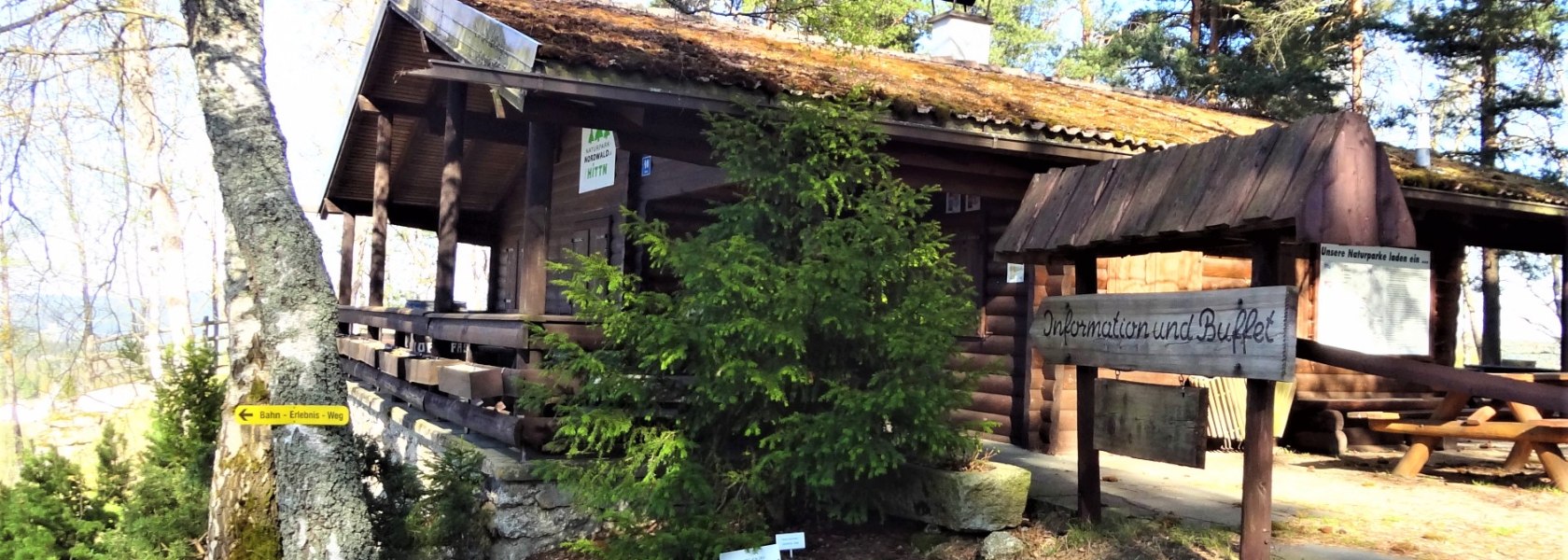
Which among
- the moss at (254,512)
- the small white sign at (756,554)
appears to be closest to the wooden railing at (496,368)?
the moss at (254,512)

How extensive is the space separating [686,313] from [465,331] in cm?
242

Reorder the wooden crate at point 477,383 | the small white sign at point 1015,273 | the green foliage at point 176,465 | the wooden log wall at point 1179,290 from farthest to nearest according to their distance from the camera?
the small white sign at point 1015,273 < the wooden log wall at point 1179,290 < the wooden crate at point 477,383 < the green foliage at point 176,465

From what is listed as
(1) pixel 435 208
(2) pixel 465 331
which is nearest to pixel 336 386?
(2) pixel 465 331

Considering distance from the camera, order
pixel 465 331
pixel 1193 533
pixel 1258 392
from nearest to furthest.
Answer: pixel 1258 392 < pixel 1193 533 < pixel 465 331

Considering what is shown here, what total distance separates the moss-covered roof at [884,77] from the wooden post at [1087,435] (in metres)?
2.05

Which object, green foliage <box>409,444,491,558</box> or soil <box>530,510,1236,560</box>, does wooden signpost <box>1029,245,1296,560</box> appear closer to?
soil <box>530,510,1236,560</box>

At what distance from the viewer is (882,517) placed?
17.8 feet

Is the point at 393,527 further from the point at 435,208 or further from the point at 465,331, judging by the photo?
the point at 435,208

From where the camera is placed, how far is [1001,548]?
17.2 ft

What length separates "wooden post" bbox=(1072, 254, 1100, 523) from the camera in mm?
Answer: 5387

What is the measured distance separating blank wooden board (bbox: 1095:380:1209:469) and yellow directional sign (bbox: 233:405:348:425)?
376 cm

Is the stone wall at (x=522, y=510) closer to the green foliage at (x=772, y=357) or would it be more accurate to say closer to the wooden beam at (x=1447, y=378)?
the green foliage at (x=772, y=357)

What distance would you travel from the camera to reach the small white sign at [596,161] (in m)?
11.3

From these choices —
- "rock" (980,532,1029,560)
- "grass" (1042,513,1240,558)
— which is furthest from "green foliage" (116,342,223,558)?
"grass" (1042,513,1240,558)
